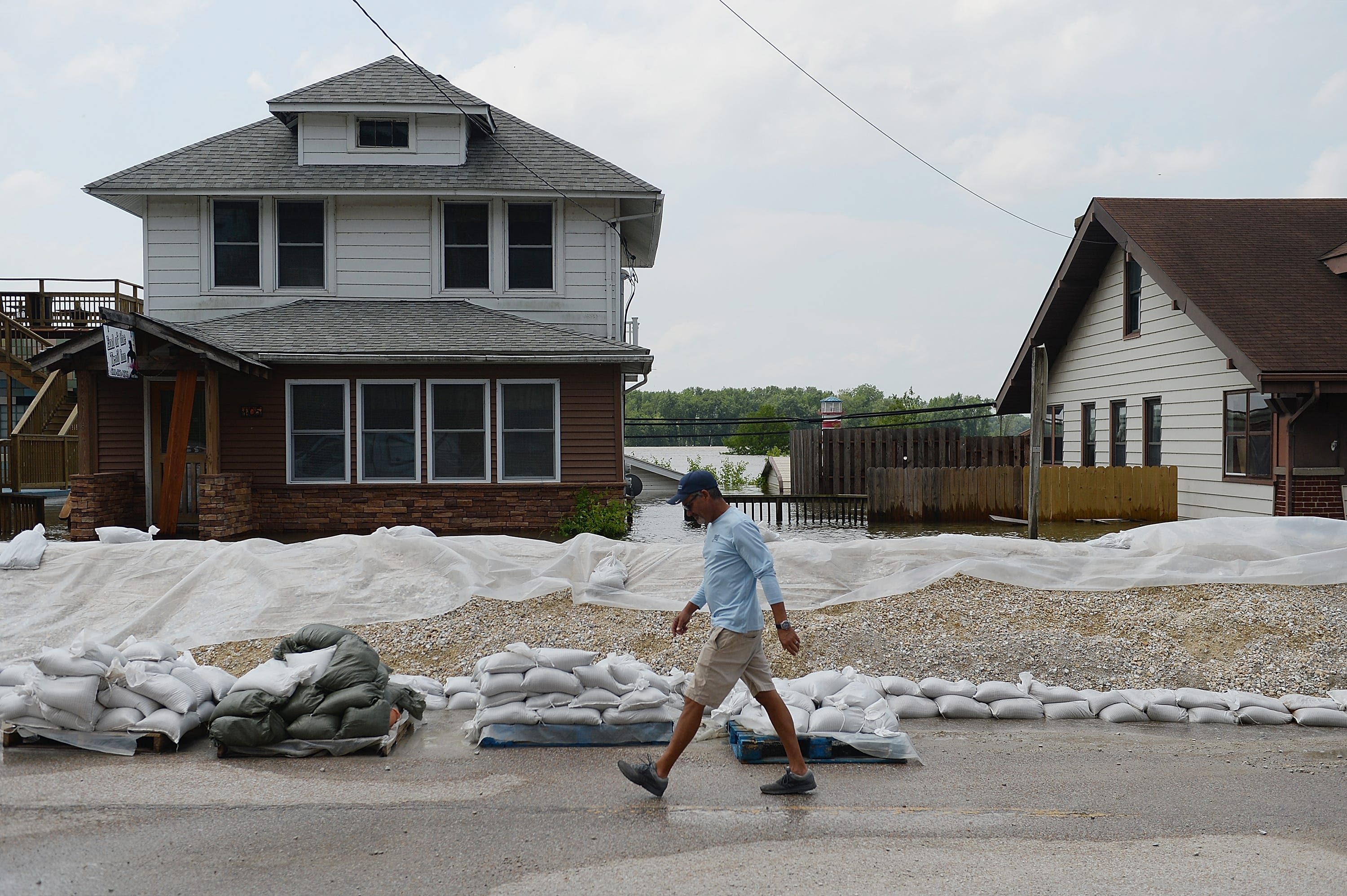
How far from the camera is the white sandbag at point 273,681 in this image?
6332mm

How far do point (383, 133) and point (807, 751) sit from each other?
1664 cm

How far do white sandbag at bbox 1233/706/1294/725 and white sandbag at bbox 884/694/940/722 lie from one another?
6.98 ft

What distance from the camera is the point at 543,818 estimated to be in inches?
204

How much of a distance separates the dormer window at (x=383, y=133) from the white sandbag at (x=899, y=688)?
15.4 meters

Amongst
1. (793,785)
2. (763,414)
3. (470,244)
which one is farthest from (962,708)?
(763,414)

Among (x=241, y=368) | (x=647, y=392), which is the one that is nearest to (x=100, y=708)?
(x=241, y=368)

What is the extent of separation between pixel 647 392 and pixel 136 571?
6146 centimetres

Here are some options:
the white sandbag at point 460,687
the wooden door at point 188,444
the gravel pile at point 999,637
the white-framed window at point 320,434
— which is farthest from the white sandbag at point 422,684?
the wooden door at point 188,444

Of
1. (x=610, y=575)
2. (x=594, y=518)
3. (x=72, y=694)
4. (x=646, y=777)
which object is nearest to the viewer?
(x=646, y=777)

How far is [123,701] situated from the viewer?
21.0ft

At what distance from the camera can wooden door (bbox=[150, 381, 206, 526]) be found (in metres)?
16.4

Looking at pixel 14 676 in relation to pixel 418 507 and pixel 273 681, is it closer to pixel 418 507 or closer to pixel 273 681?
pixel 273 681

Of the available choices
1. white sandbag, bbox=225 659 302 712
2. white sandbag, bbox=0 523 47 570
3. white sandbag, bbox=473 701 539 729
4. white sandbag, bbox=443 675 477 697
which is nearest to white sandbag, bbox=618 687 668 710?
white sandbag, bbox=473 701 539 729

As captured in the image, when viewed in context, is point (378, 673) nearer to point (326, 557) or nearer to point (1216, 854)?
point (326, 557)
